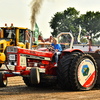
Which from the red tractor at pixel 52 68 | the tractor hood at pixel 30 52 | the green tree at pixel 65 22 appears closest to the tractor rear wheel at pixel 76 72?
the red tractor at pixel 52 68

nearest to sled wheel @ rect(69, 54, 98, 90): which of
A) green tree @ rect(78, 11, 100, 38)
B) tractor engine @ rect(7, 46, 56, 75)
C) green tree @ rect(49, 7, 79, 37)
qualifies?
tractor engine @ rect(7, 46, 56, 75)

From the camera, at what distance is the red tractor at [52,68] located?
6043 mm

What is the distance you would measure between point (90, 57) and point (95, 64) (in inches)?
11.6

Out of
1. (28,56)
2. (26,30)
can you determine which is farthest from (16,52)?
(26,30)

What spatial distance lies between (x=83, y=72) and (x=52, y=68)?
3.02 ft

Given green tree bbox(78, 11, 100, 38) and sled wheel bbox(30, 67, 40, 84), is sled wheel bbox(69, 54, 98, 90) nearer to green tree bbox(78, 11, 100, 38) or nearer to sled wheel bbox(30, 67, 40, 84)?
sled wheel bbox(30, 67, 40, 84)

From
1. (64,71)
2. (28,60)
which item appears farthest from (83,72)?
(28,60)

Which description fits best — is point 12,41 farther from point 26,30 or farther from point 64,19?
point 64,19

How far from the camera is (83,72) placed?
6.42 meters

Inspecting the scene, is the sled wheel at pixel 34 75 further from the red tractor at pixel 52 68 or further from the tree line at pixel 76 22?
the tree line at pixel 76 22

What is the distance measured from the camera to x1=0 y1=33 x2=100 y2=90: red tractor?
6043mm

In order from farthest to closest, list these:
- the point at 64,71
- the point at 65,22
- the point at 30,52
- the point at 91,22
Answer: the point at 91,22 → the point at 65,22 → the point at 30,52 → the point at 64,71

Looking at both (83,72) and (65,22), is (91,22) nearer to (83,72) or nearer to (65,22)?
(65,22)

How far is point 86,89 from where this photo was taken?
6398 mm
